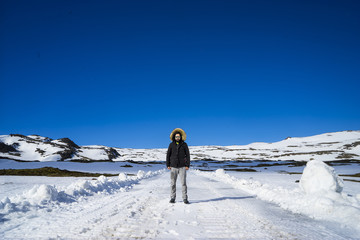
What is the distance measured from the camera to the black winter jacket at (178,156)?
27.5ft

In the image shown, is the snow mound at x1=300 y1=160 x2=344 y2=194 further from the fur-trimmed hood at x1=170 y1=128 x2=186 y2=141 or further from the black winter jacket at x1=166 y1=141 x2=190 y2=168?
the fur-trimmed hood at x1=170 y1=128 x2=186 y2=141

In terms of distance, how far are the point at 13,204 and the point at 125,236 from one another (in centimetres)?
392

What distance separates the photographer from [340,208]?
6.28 m

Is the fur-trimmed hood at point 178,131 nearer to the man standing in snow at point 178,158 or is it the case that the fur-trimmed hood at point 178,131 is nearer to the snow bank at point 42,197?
the man standing in snow at point 178,158

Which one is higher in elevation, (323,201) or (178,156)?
(178,156)

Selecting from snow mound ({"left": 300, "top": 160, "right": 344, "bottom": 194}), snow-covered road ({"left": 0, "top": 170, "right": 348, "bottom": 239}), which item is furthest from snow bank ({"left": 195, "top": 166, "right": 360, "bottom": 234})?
snow-covered road ({"left": 0, "top": 170, "right": 348, "bottom": 239})

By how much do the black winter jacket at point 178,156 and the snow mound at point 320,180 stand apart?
4686 mm

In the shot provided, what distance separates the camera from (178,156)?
27.6 ft

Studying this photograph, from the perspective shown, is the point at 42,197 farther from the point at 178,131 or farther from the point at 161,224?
the point at 178,131

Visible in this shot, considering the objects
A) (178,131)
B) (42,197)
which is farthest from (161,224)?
(42,197)

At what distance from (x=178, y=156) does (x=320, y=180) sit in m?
5.31

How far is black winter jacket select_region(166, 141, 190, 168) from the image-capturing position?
8391 millimetres

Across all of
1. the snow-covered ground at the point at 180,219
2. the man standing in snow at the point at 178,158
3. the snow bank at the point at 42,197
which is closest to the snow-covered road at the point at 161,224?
the snow-covered ground at the point at 180,219

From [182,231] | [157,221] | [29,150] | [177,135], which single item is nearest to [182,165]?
[177,135]
